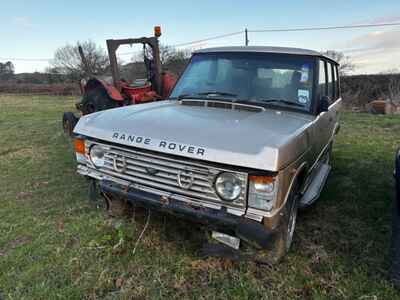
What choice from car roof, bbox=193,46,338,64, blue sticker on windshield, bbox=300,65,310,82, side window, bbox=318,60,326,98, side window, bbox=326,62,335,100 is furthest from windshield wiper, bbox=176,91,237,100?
side window, bbox=326,62,335,100

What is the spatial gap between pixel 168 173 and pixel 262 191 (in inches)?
28.7

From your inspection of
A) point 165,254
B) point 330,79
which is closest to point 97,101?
point 330,79

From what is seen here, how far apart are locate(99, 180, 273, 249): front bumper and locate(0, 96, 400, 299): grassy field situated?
21.9 inches

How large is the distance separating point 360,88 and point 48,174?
16451mm

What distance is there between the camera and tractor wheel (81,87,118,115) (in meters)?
7.23

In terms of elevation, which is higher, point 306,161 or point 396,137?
point 306,161

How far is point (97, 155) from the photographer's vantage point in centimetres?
285

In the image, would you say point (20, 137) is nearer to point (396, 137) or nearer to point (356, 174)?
point (356, 174)

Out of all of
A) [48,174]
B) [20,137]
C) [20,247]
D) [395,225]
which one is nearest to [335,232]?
[395,225]

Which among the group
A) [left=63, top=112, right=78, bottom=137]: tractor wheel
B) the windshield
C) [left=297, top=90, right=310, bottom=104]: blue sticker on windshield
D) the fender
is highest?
the windshield

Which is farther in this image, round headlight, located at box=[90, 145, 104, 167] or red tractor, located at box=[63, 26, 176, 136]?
red tractor, located at box=[63, 26, 176, 136]

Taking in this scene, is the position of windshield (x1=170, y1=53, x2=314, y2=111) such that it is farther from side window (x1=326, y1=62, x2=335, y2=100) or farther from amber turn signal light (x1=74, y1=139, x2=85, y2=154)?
amber turn signal light (x1=74, y1=139, x2=85, y2=154)

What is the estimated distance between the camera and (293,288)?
247 centimetres

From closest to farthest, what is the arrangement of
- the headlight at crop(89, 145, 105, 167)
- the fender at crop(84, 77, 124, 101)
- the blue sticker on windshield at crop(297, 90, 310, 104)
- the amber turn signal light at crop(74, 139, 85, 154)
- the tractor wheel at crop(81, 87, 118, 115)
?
the headlight at crop(89, 145, 105, 167) < the amber turn signal light at crop(74, 139, 85, 154) < the blue sticker on windshield at crop(297, 90, 310, 104) < the fender at crop(84, 77, 124, 101) < the tractor wheel at crop(81, 87, 118, 115)
